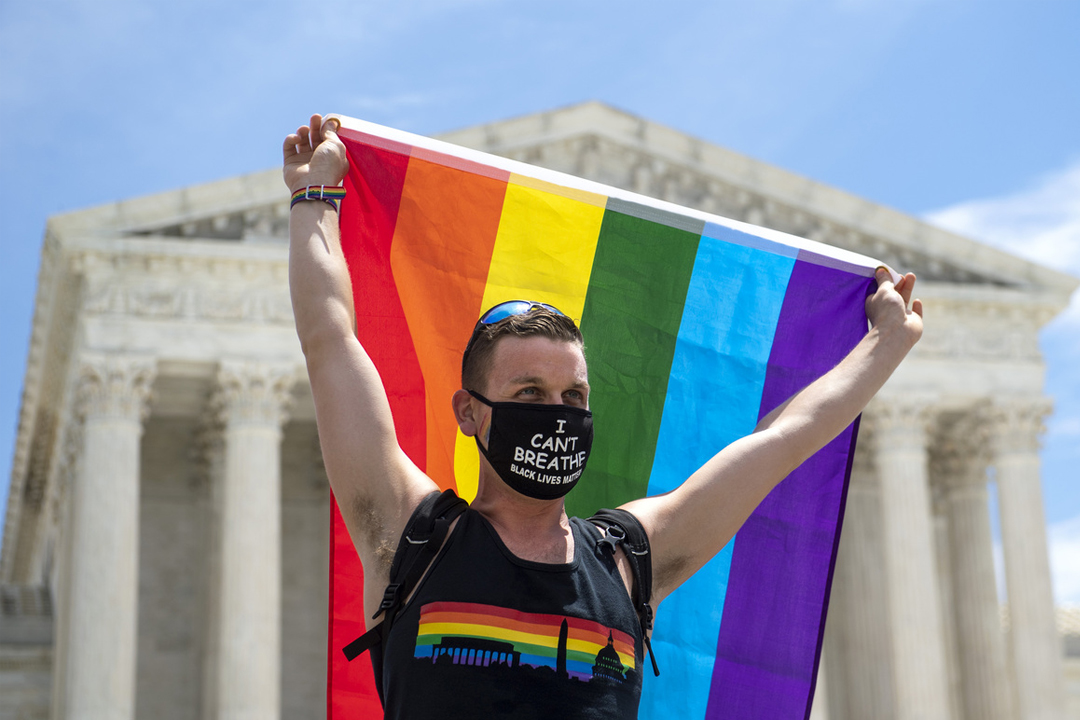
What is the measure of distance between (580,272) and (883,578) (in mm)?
35754

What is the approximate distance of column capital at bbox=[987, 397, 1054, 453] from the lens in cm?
3772

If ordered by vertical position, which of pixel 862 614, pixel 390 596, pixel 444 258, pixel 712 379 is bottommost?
pixel 390 596

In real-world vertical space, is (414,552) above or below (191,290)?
below

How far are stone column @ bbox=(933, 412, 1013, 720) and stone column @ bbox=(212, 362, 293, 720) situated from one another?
61.8ft

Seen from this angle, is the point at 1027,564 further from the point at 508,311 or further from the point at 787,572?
the point at 508,311

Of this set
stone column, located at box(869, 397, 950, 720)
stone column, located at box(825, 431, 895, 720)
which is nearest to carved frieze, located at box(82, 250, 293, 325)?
stone column, located at box(869, 397, 950, 720)

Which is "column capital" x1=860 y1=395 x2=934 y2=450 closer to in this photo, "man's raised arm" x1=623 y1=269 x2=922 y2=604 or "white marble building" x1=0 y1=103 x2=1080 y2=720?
"white marble building" x1=0 y1=103 x2=1080 y2=720

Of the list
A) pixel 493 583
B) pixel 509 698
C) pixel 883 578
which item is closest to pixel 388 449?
pixel 493 583

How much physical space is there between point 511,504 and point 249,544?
94.1ft

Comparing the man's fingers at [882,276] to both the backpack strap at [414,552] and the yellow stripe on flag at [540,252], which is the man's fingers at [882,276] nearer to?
the yellow stripe on flag at [540,252]

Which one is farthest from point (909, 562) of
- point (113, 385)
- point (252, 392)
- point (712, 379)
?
point (712, 379)

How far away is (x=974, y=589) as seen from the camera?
40062 millimetres

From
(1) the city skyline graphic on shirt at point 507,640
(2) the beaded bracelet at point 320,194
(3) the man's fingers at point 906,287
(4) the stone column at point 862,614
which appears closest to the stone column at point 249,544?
(4) the stone column at point 862,614

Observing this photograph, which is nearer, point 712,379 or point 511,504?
point 511,504
